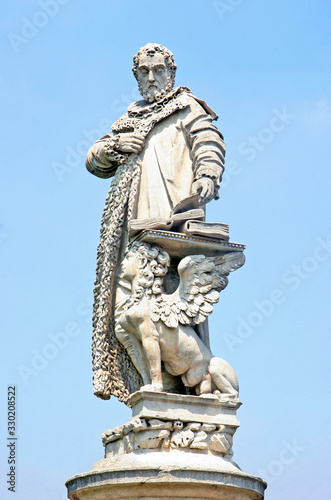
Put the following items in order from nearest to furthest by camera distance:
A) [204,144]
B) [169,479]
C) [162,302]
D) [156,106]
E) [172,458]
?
[169,479]
[172,458]
[162,302]
[204,144]
[156,106]

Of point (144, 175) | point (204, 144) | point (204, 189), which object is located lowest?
point (204, 189)

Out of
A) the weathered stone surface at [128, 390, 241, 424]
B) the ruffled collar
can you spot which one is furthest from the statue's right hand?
the weathered stone surface at [128, 390, 241, 424]

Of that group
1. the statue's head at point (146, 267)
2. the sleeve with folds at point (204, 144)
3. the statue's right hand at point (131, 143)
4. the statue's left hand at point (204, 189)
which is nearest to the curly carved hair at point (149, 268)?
the statue's head at point (146, 267)

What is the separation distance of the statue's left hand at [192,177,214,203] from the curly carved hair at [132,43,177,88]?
4.59ft

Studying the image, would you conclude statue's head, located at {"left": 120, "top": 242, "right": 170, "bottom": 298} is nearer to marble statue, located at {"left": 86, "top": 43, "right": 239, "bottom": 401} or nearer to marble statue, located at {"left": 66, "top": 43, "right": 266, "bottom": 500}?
marble statue, located at {"left": 66, "top": 43, "right": 266, "bottom": 500}

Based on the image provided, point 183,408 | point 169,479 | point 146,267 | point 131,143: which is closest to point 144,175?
point 131,143

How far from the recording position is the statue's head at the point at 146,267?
381 inches

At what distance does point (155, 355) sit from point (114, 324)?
88 cm

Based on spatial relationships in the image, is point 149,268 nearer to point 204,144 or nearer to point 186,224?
point 186,224

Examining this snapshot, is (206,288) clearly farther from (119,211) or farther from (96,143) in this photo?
(96,143)

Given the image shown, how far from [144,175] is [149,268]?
3.62ft

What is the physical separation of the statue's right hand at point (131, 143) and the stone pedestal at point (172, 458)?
2552 millimetres

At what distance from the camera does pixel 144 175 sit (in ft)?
33.9

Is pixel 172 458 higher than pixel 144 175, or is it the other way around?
pixel 144 175
